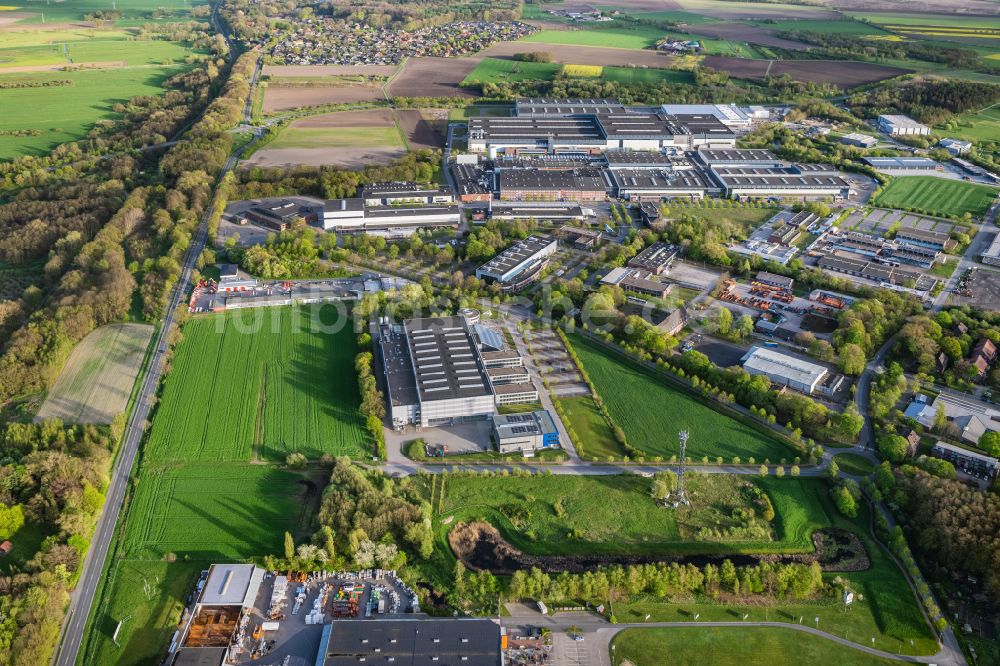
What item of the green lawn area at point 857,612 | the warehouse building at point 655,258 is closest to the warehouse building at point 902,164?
the warehouse building at point 655,258

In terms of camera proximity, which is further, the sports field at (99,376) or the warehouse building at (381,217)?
the warehouse building at (381,217)

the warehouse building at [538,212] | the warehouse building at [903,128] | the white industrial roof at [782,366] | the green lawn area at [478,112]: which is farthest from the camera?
the green lawn area at [478,112]

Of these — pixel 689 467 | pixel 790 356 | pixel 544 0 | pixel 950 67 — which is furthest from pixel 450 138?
pixel 544 0

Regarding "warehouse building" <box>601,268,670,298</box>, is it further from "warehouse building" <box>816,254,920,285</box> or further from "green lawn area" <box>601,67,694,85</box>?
"green lawn area" <box>601,67,694,85</box>

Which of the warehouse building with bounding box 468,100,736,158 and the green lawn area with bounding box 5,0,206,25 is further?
the green lawn area with bounding box 5,0,206,25

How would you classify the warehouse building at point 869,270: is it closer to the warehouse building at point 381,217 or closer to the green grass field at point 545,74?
the warehouse building at point 381,217

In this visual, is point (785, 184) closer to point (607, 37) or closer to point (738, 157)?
point (738, 157)

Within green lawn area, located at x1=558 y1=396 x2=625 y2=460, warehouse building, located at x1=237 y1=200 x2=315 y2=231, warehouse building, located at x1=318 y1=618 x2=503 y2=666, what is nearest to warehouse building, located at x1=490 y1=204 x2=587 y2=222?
warehouse building, located at x1=237 y1=200 x2=315 y2=231
